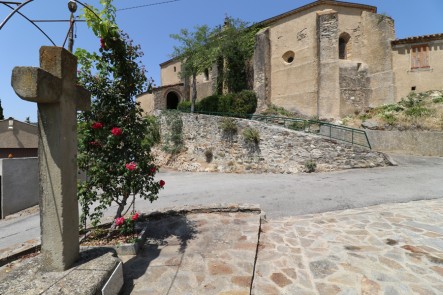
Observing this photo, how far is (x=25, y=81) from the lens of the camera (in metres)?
2.04

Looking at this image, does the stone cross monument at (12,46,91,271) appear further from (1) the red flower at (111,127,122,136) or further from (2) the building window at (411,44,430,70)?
(2) the building window at (411,44,430,70)

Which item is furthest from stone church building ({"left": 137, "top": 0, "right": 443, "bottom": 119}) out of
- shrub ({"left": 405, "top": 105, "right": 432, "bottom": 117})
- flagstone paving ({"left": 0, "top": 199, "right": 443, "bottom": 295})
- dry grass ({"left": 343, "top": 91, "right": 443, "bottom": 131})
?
flagstone paving ({"left": 0, "top": 199, "right": 443, "bottom": 295})

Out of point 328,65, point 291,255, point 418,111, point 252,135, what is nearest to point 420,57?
point 418,111

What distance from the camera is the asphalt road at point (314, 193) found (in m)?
5.74

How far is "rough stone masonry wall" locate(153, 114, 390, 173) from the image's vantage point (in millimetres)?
10477

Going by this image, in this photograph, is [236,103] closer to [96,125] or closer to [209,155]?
[209,155]

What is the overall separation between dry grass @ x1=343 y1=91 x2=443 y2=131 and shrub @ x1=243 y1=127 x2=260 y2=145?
704 cm

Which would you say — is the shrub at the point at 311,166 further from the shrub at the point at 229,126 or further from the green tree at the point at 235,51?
the green tree at the point at 235,51

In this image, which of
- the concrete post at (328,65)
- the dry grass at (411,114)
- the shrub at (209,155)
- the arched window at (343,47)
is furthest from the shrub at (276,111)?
the arched window at (343,47)

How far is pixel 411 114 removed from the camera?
45.1 ft

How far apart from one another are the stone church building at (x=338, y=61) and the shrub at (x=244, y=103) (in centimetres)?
89

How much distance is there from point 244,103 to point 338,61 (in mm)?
7472

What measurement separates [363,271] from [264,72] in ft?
62.0

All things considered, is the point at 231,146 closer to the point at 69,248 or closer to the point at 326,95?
the point at 326,95
